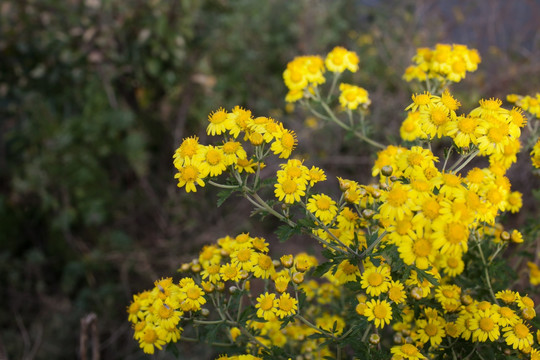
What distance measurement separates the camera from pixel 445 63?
6.82ft

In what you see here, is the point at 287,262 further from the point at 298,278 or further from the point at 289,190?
the point at 289,190

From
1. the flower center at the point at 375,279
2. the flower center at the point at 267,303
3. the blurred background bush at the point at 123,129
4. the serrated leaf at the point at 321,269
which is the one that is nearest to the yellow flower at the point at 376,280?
the flower center at the point at 375,279

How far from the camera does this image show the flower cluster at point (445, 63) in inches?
81.7

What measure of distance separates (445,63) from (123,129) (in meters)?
2.95

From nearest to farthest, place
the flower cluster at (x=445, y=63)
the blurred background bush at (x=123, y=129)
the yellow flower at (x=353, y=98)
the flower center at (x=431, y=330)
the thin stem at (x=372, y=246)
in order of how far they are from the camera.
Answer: the thin stem at (x=372, y=246) → the flower center at (x=431, y=330) → the flower cluster at (x=445, y=63) → the yellow flower at (x=353, y=98) → the blurred background bush at (x=123, y=129)

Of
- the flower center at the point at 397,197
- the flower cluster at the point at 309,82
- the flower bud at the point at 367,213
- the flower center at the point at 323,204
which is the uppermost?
the flower cluster at the point at 309,82

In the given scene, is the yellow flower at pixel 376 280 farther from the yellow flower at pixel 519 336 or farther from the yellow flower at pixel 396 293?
the yellow flower at pixel 519 336

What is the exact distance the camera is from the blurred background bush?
3553mm

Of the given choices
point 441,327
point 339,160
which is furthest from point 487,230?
point 339,160

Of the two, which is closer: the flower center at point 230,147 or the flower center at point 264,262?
the flower center at point 230,147

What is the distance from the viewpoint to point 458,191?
4.20 feet

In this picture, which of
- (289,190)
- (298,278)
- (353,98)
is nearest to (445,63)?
(353,98)

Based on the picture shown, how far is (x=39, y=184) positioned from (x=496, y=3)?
218 inches

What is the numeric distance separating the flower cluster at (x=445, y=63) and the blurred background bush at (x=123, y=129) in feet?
4.79
